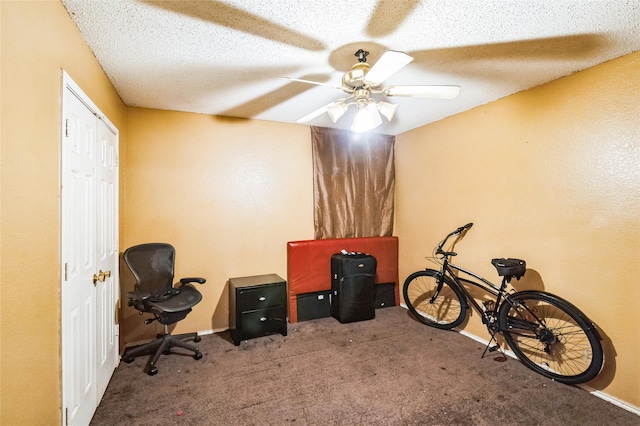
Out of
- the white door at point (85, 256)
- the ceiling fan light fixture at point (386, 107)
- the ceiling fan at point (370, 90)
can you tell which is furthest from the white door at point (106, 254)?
the ceiling fan light fixture at point (386, 107)

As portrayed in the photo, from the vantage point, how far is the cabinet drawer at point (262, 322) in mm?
3260

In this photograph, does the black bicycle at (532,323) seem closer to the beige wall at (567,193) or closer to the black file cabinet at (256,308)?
the beige wall at (567,193)

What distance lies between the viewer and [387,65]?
1.72 meters

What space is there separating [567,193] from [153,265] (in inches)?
151

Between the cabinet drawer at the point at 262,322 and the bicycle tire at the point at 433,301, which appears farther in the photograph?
the bicycle tire at the point at 433,301

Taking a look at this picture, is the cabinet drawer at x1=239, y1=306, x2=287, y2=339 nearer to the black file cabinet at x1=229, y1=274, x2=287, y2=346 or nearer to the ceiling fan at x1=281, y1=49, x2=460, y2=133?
the black file cabinet at x1=229, y1=274, x2=287, y2=346

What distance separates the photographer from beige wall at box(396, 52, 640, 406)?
2.24 m

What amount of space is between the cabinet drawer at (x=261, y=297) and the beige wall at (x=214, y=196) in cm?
53

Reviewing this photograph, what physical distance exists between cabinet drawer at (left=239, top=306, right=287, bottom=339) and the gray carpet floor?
11cm

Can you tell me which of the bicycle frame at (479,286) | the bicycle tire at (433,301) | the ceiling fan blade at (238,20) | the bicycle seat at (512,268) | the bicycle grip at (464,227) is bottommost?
the bicycle tire at (433,301)

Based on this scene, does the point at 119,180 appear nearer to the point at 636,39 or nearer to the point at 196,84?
the point at 196,84

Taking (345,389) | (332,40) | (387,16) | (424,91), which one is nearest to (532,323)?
(345,389)

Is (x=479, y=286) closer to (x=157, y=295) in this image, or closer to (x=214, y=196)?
(x=214, y=196)

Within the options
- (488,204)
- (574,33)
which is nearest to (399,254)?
(488,204)
